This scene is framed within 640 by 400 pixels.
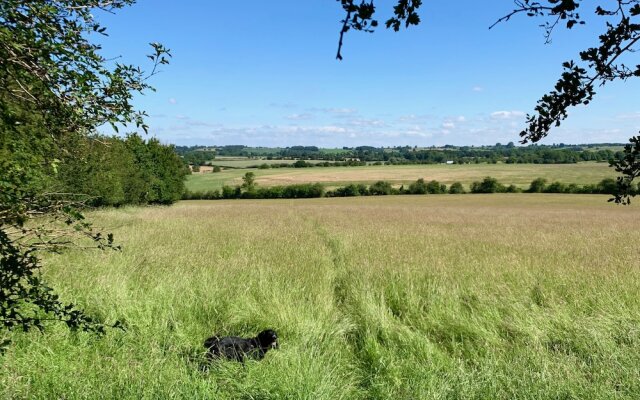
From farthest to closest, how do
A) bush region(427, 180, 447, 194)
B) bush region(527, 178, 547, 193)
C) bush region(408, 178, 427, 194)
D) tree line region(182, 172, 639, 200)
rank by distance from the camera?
bush region(408, 178, 427, 194)
bush region(427, 180, 447, 194)
tree line region(182, 172, 639, 200)
bush region(527, 178, 547, 193)

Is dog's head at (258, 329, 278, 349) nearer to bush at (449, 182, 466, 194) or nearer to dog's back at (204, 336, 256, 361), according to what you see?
dog's back at (204, 336, 256, 361)

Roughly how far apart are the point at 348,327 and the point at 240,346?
1.80 m

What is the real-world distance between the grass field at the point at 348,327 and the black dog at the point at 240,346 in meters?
0.18

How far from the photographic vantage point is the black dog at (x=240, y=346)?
4965 mm

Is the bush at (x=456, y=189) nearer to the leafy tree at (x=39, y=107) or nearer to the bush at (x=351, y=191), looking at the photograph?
the bush at (x=351, y=191)

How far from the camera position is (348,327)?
6.17 meters

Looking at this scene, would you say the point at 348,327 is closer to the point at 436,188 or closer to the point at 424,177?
the point at 436,188

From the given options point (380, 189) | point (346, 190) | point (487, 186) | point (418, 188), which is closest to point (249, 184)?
point (346, 190)

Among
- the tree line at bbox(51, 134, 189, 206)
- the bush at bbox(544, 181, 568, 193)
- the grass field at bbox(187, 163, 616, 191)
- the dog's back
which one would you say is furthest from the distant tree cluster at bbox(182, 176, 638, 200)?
the dog's back

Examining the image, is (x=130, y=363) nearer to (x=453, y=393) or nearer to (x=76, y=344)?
(x=76, y=344)

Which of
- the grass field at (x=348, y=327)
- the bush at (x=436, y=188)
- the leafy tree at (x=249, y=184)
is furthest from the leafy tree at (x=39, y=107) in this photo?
the bush at (x=436, y=188)

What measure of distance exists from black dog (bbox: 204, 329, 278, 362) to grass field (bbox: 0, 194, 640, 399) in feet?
0.58

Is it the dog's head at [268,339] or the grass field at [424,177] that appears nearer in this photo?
the dog's head at [268,339]

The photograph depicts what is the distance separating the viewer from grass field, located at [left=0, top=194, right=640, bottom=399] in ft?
13.6
